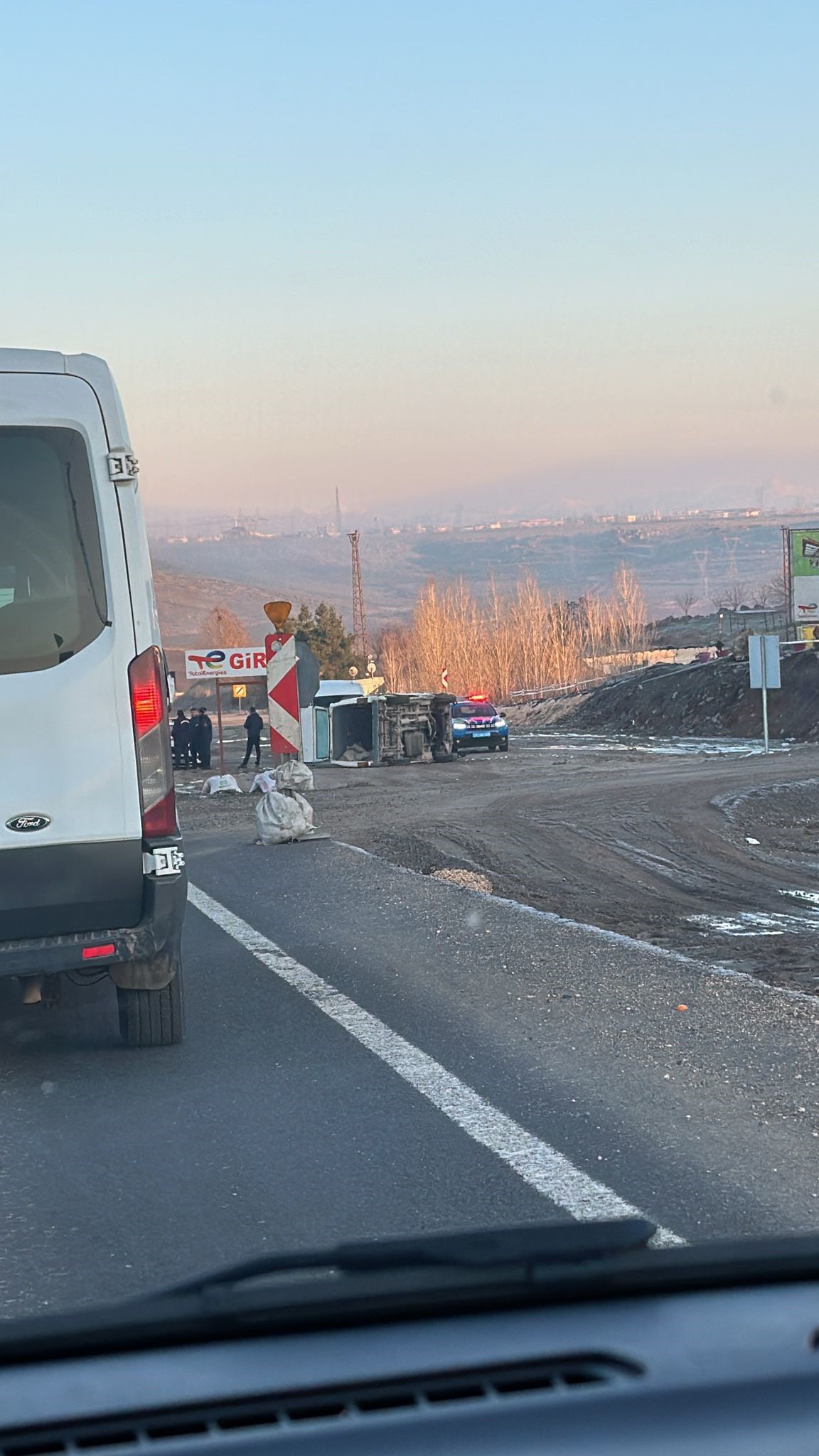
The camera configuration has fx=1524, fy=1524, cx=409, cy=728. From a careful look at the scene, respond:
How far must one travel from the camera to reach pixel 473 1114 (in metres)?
5.40

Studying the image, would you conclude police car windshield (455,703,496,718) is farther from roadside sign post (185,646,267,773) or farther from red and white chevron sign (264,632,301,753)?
red and white chevron sign (264,632,301,753)

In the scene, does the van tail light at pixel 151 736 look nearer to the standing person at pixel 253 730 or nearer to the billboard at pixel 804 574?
the standing person at pixel 253 730

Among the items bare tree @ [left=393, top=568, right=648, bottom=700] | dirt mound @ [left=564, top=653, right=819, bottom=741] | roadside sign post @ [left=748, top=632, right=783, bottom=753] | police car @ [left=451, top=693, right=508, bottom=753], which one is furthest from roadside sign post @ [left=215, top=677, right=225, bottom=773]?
bare tree @ [left=393, top=568, right=648, bottom=700]

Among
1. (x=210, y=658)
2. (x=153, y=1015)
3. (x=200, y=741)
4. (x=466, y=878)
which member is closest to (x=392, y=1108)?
(x=153, y=1015)

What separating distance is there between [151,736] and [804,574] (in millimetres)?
54140

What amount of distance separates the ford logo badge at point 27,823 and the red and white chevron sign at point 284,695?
32.9 feet

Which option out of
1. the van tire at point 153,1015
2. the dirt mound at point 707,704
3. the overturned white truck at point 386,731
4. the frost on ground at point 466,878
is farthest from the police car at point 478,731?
the van tire at point 153,1015

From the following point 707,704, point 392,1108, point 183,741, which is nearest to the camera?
point 392,1108

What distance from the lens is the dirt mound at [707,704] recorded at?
48.3 metres

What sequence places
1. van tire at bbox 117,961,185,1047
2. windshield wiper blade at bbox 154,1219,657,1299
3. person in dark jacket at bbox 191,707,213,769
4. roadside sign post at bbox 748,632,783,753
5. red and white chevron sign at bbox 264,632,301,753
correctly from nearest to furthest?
1. windshield wiper blade at bbox 154,1219,657,1299
2. van tire at bbox 117,961,185,1047
3. red and white chevron sign at bbox 264,632,301,753
4. roadside sign post at bbox 748,632,783,753
5. person in dark jacket at bbox 191,707,213,769

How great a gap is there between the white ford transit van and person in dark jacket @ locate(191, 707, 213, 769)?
3572cm

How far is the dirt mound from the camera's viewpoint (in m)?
48.3

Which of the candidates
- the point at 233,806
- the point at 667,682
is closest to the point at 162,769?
the point at 233,806

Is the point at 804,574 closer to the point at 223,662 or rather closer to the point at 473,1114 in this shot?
the point at 223,662
